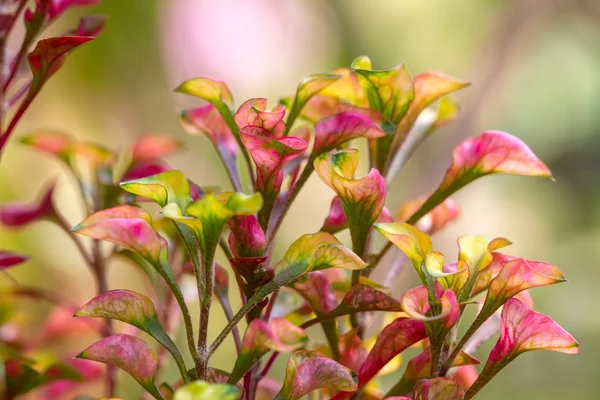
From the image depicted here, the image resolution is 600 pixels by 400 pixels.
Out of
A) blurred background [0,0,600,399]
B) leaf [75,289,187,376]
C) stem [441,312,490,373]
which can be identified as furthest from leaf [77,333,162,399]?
blurred background [0,0,600,399]

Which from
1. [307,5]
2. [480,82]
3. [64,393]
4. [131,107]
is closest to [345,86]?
[64,393]

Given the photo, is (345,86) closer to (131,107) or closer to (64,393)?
(64,393)

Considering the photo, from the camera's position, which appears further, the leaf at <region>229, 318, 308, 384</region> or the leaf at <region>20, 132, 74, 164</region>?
the leaf at <region>20, 132, 74, 164</region>

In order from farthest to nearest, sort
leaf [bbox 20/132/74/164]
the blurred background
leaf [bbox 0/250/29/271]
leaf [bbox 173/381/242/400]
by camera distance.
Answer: the blurred background < leaf [bbox 20/132/74/164] < leaf [bbox 0/250/29/271] < leaf [bbox 173/381/242/400]

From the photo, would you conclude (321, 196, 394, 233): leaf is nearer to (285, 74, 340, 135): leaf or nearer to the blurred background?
(285, 74, 340, 135): leaf

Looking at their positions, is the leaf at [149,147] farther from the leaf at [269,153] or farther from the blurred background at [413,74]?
the blurred background at [413,74]

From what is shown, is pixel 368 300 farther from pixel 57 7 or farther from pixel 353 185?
pixel 57 7
